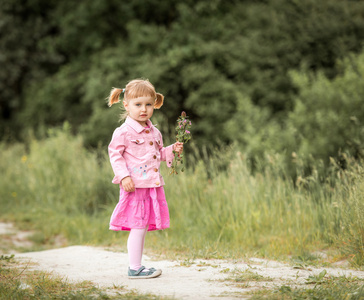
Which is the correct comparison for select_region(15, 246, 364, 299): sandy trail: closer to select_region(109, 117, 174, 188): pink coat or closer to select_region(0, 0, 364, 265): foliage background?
select_region(0, 0, 364, 265): foliage background

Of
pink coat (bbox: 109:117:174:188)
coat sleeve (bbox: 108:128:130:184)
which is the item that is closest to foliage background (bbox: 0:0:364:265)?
pink coat (bbox: 109:117:174:188)

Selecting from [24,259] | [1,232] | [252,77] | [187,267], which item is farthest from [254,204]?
[252,77]

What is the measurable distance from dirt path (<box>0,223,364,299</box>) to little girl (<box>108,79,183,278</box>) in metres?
0.28

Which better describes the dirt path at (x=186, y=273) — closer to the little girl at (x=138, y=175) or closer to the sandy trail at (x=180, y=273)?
the sandy trail at (x=180, y=273)

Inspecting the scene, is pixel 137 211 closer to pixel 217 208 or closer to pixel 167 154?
pixel 167 154

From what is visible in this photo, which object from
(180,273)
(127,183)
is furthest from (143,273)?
(127,183)

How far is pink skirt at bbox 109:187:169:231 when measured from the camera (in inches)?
178

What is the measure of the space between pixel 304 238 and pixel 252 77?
35.9 feet

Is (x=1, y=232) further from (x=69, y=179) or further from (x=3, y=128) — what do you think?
(x=3, y=128)

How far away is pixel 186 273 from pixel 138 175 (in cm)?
97

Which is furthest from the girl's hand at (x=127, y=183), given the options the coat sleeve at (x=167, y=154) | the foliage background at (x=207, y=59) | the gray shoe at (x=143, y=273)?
the foliage background at (x=207, y=59)

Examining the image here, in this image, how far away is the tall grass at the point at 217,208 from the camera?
19.2ft

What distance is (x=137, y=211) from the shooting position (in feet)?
14.9

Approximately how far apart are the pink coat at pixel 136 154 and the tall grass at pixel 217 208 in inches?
51.3
